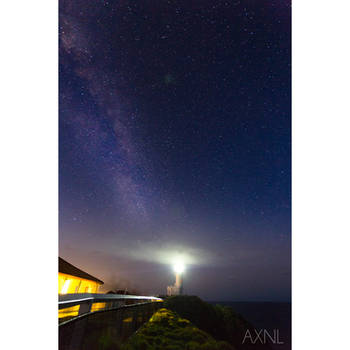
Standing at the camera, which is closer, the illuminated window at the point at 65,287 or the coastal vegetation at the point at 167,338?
the coastal vegetation at the point at 167,338

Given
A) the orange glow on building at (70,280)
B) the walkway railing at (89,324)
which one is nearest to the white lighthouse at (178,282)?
the orange glow on building at (70,280)

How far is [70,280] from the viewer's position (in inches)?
522

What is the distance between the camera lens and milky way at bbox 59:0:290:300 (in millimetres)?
5902

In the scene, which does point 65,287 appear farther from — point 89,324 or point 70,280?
point 89,324

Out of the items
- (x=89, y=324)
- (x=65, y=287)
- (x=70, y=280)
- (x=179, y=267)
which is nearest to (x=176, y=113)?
(x=89, y=324)

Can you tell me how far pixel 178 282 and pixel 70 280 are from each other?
1001 cm

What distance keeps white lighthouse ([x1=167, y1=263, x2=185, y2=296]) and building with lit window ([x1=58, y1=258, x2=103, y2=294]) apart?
258 inches

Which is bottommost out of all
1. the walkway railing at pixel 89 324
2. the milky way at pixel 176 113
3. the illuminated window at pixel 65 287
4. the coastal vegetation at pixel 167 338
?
the coastal vegetation at pixel 167 338

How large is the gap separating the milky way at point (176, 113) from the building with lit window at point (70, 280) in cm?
165

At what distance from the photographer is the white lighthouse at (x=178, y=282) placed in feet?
66.7

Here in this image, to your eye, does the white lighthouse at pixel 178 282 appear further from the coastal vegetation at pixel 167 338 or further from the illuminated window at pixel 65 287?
the coastal vegetation at pixel 167 338
